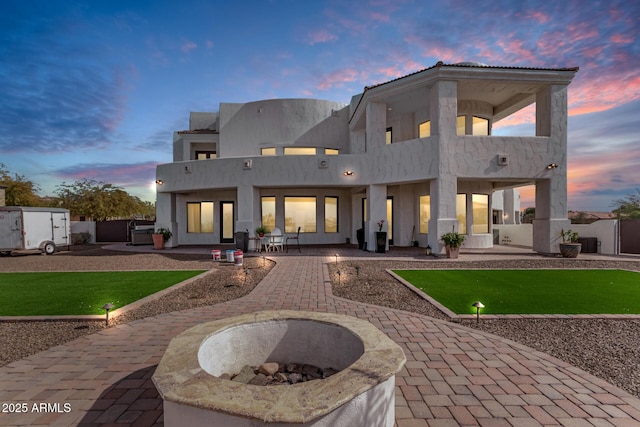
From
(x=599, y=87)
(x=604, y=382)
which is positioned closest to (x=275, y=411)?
(x=604, y=382)

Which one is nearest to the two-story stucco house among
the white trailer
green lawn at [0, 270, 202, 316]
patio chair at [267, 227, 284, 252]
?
patio chair at [267, 227, 284, 252]

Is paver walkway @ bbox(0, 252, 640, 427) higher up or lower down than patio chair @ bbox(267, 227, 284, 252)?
lower down

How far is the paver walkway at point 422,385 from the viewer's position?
8.23 ft

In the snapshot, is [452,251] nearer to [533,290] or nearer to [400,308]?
[533,290]

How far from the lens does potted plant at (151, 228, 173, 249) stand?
15.9 meters

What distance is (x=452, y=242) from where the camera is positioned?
11.9 metres

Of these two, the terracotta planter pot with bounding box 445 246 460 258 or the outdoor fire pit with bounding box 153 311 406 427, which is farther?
the terracotta planter pot with bounding box 445 246 460 258

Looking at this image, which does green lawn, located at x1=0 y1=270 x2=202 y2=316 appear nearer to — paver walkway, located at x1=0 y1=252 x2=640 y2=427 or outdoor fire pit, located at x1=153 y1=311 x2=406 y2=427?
paver walkway, located at x1=0 y1=252 x2=640 y2=427

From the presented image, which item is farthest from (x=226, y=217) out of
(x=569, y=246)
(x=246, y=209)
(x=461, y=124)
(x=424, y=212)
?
(x=569, y=246)

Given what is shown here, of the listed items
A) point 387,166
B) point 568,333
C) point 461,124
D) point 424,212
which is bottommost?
point 568,333

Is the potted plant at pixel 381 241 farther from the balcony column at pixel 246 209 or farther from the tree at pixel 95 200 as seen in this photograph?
the tree at pixel 95 200

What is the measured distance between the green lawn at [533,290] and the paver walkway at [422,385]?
1.74 m

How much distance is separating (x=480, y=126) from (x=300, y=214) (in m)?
10.8

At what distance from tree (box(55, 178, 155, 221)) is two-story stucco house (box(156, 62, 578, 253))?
16.8 meters
